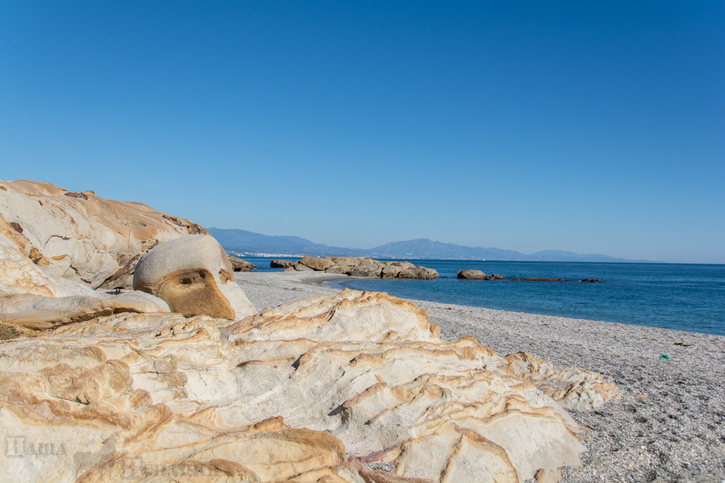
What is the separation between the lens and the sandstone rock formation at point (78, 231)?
28.6 feet

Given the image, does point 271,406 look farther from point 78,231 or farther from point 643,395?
point 78,231

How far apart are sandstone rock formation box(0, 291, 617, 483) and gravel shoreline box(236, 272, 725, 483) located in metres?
0.52

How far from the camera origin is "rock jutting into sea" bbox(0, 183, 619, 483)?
3059 millimetres

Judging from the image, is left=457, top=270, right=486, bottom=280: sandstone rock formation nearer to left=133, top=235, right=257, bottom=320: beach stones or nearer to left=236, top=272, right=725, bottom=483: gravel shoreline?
left=236, top=272, right=725, bottom=483: gravel shoreline

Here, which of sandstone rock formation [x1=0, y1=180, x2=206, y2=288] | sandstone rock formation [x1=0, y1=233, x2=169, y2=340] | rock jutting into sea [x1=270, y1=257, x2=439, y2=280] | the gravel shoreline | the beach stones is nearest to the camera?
the gravel shoreline

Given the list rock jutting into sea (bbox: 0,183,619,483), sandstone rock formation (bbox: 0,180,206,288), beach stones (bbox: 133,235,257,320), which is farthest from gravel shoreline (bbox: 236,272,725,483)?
sandstone rock formation (bbox: 0,180,206,288)

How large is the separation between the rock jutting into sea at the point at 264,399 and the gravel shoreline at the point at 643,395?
427 millimetres

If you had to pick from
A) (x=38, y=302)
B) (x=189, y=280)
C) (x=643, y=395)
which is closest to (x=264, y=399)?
(x=38, y=302)

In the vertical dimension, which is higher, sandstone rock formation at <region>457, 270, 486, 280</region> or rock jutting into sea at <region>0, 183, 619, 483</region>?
rock jutting into sea at <region>0, 183, 619, 483</region>

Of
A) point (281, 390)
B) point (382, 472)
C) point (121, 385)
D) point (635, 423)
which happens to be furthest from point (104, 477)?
point (635, 423)

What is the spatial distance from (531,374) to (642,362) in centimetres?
444

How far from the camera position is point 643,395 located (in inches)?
275

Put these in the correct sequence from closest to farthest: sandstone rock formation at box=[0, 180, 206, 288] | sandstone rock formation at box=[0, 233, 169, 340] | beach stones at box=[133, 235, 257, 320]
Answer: sandstone rock formation at box=[0, 233, 169, 340], beach stones at box=[133, 235, 257, 320], sandstone rock formation at box=[0, 180, 206, 288]

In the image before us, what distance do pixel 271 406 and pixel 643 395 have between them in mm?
6429
